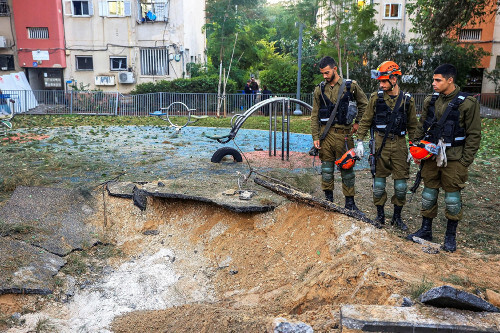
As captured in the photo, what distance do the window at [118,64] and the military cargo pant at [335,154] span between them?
20.4m

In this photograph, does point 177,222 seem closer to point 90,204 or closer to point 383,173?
point 90,204

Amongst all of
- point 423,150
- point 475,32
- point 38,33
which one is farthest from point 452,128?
point 475,32

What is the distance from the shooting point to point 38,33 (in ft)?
79.7

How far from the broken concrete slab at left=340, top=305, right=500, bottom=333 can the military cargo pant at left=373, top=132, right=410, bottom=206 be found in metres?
2.72

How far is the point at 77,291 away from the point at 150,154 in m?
6.07

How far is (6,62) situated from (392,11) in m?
21.8

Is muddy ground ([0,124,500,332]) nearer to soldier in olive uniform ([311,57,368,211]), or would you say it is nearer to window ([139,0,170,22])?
soldier in olive uniform ([311,57,368,211])

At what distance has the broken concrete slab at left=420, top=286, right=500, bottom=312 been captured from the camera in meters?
3.29

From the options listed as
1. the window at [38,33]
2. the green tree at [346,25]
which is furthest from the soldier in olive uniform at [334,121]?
the window at [38,33]

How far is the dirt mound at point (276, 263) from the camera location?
394cm

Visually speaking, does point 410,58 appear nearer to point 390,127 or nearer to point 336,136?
point 336,136

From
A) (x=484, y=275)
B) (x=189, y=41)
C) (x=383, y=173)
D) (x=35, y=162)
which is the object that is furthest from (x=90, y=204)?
(x=189, y=41)

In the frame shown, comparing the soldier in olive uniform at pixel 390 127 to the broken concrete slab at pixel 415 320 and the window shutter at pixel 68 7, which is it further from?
the window shutter at pixel 68 7

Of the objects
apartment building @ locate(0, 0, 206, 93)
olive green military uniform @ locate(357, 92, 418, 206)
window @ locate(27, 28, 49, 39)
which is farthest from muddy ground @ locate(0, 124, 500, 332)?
window @ locate(27, 28, 49, 39)
